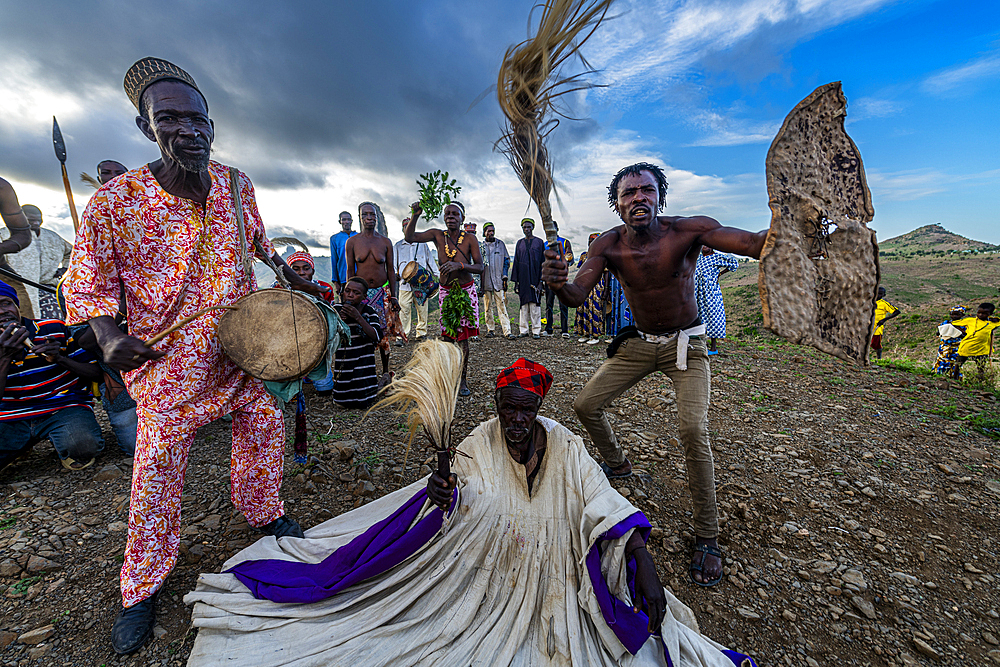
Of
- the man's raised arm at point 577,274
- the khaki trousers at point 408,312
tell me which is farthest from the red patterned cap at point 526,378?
the khaki trousers at point 408,312

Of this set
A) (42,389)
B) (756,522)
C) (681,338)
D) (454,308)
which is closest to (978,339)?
(756,522)

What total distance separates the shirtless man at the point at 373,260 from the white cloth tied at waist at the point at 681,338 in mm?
4488

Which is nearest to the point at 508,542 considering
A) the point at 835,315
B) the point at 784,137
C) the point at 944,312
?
the point at 835,315

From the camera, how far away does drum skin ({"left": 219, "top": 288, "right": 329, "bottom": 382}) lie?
7.47 feet

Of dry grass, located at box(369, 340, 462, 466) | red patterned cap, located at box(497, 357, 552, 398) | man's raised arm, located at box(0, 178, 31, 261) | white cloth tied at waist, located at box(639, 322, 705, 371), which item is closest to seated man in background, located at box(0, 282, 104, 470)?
man's raised arm, located at box(0, 178, 31, 261)

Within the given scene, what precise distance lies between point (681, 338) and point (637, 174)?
119 cm

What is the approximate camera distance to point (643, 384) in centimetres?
619

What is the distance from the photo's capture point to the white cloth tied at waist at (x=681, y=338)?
284 cm

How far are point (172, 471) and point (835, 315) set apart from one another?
371 centimetres

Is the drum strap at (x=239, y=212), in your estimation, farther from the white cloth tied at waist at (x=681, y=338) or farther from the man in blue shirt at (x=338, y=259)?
the man in blue shirt at (x=338, y=259)

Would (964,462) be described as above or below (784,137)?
below

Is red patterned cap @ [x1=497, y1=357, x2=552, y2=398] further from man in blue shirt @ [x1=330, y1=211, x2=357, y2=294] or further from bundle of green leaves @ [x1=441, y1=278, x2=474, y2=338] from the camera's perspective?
man in blue shirt @ [x1=330, y1=211, x2=357, y2=294]

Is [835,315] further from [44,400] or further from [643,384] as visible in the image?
[44,400]

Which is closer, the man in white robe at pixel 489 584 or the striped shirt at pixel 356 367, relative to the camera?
the man in white robe at pixel 489 584
